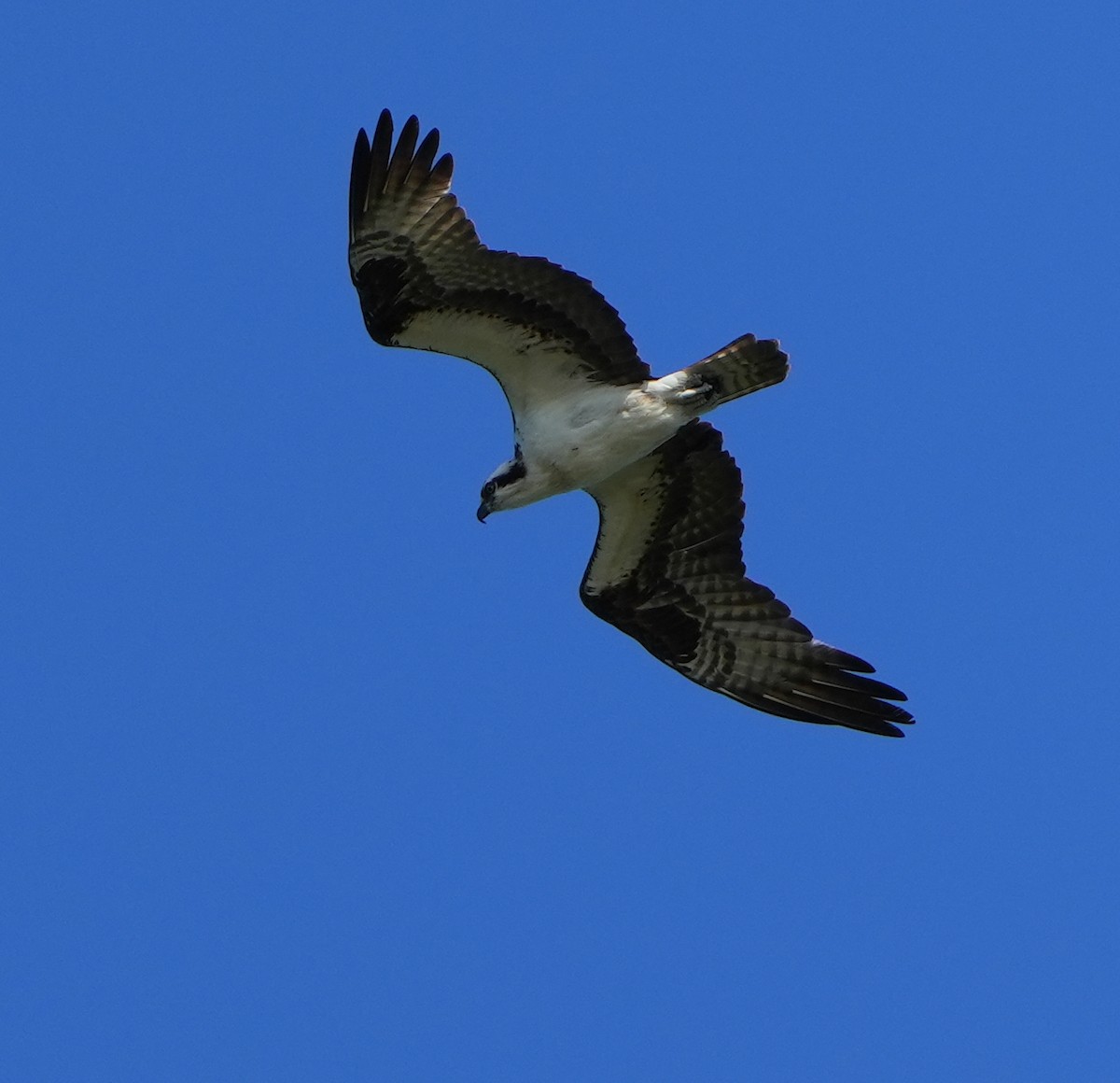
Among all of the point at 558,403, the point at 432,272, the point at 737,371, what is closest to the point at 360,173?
the point at 432,272

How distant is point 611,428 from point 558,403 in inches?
15.6

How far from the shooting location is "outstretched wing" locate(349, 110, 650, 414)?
11.6 meters

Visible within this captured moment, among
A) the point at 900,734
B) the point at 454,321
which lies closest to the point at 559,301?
the point at 454,321

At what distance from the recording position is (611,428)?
39.8ft

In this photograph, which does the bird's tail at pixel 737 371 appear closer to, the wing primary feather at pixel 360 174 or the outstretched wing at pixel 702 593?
the outstretched wing at pixel 702 593

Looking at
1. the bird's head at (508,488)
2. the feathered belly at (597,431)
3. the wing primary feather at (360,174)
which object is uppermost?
the wing primary feather at (360,174)

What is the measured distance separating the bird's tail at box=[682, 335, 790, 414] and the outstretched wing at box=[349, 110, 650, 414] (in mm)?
555

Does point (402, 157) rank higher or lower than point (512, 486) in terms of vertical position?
higher

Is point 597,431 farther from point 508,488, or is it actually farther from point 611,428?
point 508,488

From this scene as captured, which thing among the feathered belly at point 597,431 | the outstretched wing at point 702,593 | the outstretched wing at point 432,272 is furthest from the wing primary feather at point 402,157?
the outstretched wing at point 702,593

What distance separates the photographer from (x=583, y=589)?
1327 centimetres

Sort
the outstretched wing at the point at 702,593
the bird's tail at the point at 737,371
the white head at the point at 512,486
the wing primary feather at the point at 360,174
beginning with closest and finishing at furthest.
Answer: the wing primary feather at the point at 360,174 → the bird's tail at the point at 737,371 → the white head at the point at 512,486 → the outstretched wing at the point at 702,593

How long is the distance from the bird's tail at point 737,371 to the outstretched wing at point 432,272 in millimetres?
555

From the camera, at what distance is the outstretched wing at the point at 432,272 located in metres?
11.6
